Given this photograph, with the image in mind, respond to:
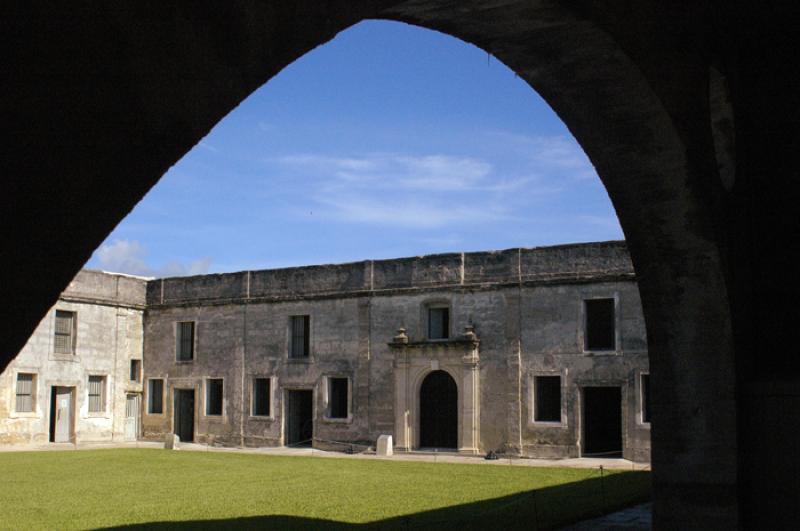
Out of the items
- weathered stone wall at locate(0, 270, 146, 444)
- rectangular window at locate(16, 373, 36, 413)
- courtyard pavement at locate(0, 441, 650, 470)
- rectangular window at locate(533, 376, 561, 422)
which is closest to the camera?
courtyard pavement at locate(0, 441, 650, 470)

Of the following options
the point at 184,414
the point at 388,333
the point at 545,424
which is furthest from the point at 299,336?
the point at 545,424

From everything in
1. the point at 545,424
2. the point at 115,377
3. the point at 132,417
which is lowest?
the point at 132,417

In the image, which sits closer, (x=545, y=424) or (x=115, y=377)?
(x=545, y=424)

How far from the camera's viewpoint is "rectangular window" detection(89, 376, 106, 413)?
28.5m

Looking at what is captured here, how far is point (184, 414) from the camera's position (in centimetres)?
2983

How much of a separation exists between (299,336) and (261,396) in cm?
228

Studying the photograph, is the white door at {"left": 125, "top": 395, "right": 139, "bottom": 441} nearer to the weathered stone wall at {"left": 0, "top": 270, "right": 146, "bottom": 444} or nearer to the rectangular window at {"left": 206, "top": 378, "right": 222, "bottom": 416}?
the weathered stone wall at {"left": 0, "top": 270, "right": 146, "bottom": 444}

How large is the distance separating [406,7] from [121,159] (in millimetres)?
2534

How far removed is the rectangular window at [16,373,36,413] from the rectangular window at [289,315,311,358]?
24.9ft

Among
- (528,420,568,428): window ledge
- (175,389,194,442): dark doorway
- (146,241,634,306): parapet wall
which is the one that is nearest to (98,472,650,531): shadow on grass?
(528,420,568,428): window ledge

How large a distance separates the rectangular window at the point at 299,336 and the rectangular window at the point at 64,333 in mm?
6800

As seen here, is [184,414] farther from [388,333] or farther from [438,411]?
[438,411]

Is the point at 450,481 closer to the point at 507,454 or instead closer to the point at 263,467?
the point at 263,467

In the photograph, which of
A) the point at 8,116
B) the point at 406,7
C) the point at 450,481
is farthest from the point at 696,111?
the point at 450,481
